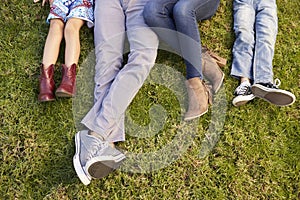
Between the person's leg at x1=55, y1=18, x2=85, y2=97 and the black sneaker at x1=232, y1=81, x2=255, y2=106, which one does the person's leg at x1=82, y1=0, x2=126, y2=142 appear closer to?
the person's leg at x1=55, y1=18, x2=85, y2=97

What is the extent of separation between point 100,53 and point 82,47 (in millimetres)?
245

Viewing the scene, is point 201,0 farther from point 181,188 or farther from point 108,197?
point 108,197

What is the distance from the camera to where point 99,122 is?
2.39m

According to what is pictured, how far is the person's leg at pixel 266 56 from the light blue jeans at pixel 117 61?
2.20ft

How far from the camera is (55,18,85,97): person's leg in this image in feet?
8.34

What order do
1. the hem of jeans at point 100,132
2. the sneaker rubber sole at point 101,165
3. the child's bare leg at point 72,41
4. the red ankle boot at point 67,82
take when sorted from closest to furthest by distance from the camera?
the sneaker rubber sole at point 101,165, the hem of jeans at point 100,132, the red ankle boot at point 67,82, the child's bare leg at point 72,41

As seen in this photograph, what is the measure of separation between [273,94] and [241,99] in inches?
7.6

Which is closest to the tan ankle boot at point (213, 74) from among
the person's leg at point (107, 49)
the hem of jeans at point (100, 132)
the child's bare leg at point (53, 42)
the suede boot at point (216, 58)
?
the suede boot at point (216, 58)

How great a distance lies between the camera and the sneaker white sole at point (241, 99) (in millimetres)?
2605

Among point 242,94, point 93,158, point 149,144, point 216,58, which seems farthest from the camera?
point 216,58

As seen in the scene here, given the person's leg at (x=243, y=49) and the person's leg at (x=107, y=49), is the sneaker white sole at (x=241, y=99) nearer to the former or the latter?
the person's leg at (x=243, y=49)

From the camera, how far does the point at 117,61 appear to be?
8.55 ft

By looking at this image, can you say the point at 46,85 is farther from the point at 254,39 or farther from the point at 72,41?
the point at 254,39

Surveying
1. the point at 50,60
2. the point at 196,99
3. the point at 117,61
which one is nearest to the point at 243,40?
the point at 196,99
